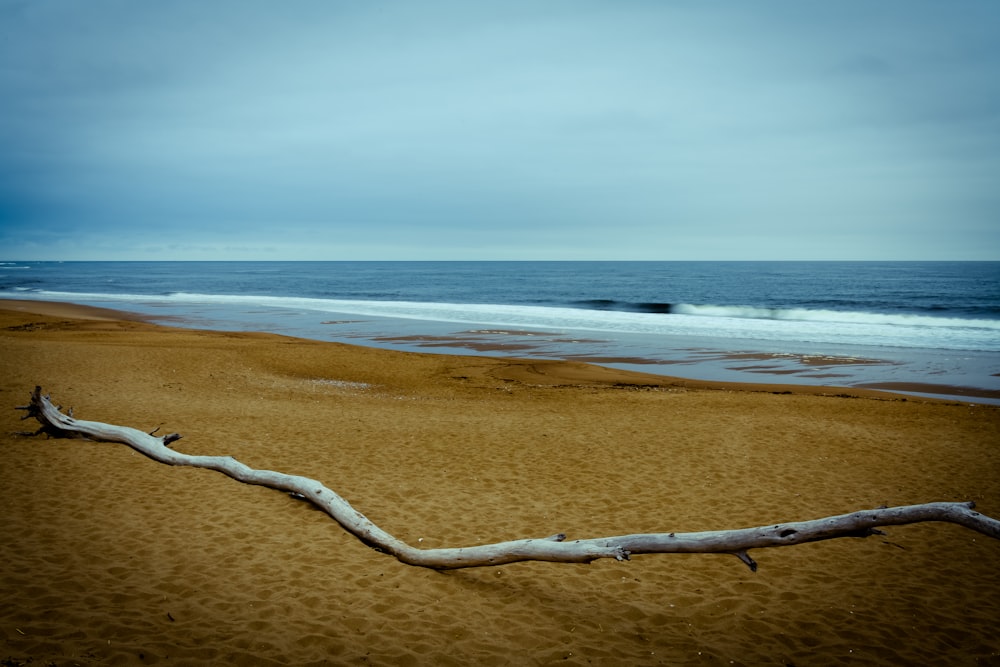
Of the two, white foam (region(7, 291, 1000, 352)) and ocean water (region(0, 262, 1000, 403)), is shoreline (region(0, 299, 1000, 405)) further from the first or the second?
white foam (region(7, 291, 1000, 352))

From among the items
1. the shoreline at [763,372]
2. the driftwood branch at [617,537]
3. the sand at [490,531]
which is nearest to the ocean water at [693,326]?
the shoreline at [763,372]

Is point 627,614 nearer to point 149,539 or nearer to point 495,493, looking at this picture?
point 495,493

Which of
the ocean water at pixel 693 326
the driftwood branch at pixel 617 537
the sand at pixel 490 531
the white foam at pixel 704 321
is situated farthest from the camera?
the white foam at pixel 704 321

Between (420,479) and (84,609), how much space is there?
4986 mm

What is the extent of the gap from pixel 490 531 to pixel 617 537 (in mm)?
2448

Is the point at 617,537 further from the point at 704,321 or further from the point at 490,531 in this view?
the point at 704,321

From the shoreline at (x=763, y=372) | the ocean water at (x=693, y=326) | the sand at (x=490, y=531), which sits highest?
the ocean water at (x=693, y=326)

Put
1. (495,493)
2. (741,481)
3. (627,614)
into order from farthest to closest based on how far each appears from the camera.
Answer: (741,481)
(495,493)
(627,614)

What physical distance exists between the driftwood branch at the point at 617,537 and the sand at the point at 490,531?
8.0 inches

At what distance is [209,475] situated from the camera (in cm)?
920

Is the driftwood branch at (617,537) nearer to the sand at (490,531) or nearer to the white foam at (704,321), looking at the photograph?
the sand at (490,531)

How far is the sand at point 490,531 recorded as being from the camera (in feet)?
17.0

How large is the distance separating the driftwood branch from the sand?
20cm

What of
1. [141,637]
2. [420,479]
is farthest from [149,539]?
[420,479]
